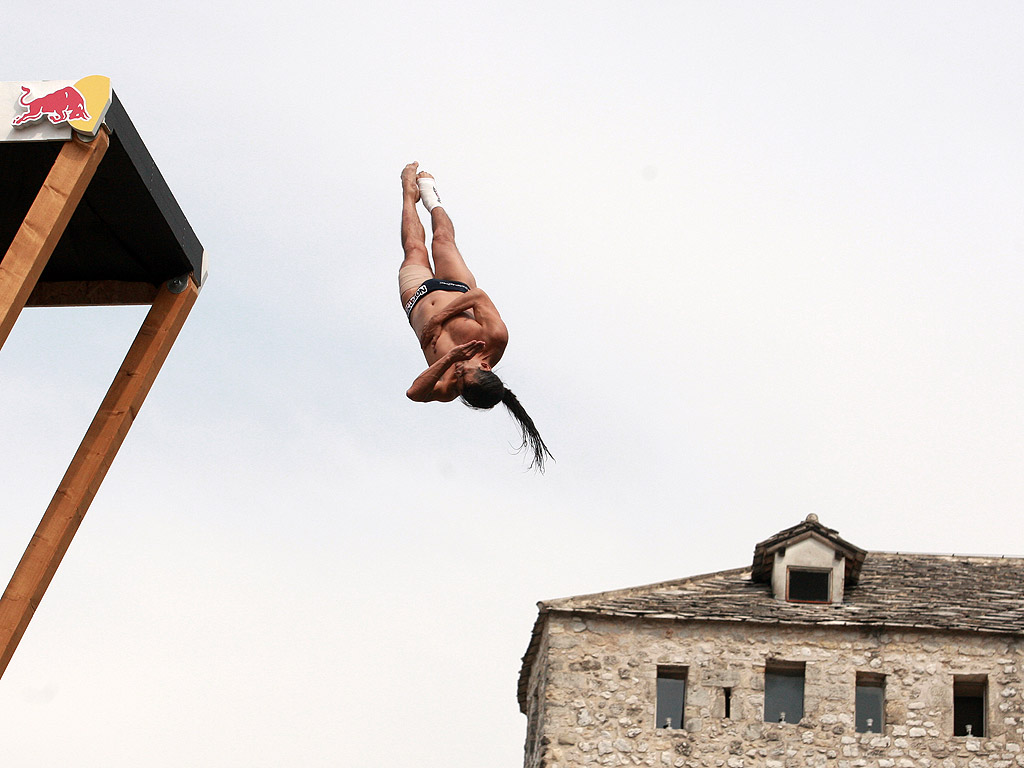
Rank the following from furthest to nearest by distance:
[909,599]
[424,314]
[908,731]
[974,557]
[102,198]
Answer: [974,557] → [909,599] → [908,731] → [424,314] → [102,198]

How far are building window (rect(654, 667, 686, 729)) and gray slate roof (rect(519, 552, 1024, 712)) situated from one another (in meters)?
0.90

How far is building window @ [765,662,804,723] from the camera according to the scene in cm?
2716

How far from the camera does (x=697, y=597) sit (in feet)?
92.8

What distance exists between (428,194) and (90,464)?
6.33m

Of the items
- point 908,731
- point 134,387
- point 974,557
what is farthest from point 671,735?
point 134,387

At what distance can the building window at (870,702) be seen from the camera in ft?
88.3

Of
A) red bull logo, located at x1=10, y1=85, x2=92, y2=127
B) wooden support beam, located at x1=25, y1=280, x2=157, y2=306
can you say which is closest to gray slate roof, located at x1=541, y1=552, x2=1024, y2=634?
wooden support beam, located at x1=25, y1=280, x2=157, y2=306

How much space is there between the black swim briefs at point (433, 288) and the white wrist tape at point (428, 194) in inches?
36.7

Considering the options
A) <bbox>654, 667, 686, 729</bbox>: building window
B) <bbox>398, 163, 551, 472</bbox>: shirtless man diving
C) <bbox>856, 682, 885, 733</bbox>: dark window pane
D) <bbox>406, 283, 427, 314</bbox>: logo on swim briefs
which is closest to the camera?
<bbox>398, 163, 551, 472</bbox>: shirtless man diving

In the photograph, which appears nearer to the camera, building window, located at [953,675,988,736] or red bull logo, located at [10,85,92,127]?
red bull logo, located at [10,85,92,127]

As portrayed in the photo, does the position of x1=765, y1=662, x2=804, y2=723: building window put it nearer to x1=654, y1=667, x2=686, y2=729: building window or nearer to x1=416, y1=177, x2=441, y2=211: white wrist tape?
x1=654, y1=667, x2=686, y2=729: building window

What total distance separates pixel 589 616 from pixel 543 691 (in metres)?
1.51

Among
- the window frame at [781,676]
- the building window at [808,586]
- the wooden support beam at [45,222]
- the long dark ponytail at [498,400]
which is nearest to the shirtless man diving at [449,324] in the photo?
the long dark ponytail at [498,400]

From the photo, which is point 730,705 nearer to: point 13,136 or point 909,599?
point 909,599
